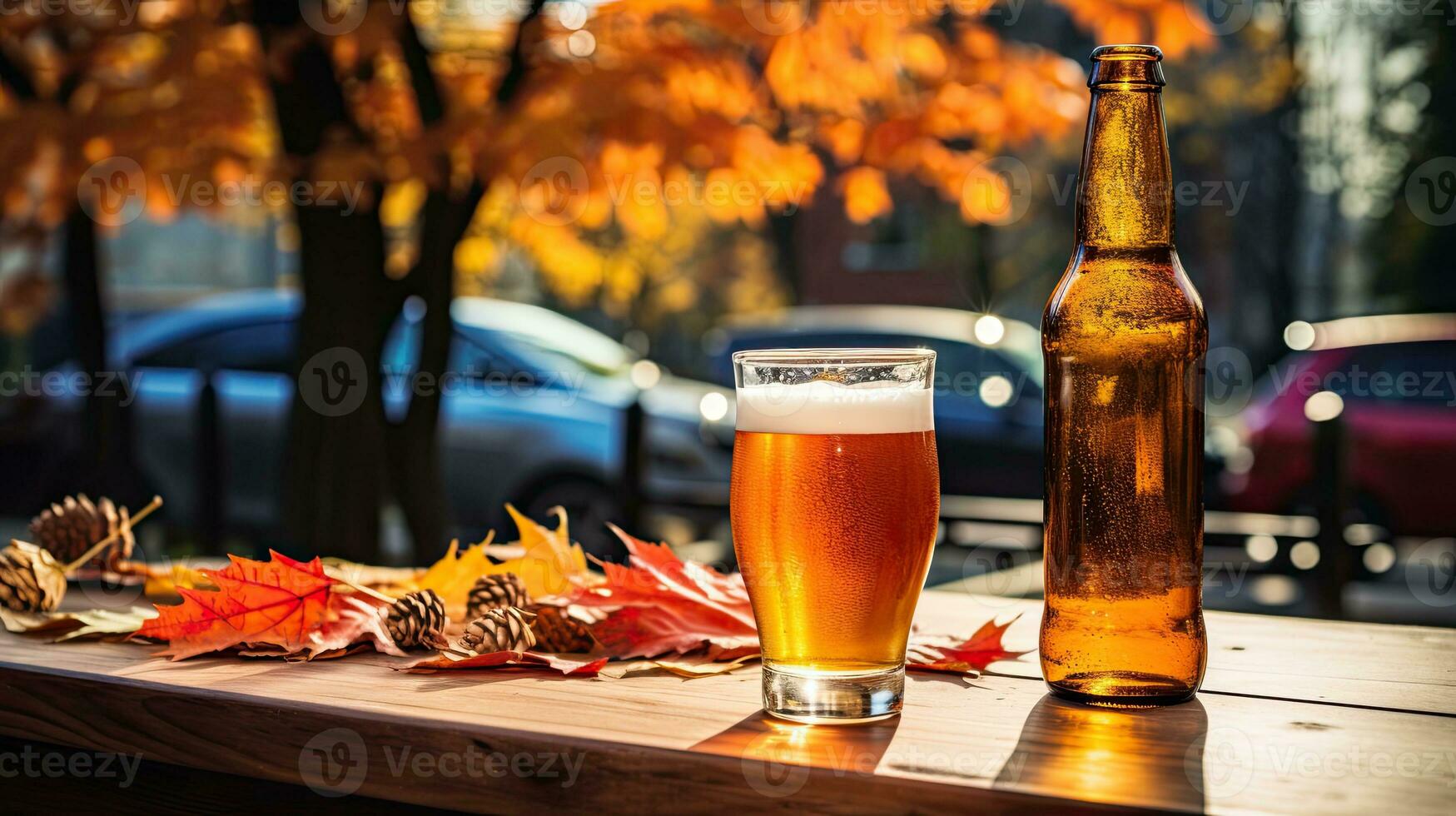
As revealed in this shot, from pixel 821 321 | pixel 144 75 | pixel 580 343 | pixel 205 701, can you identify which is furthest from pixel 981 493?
pixel 205 701

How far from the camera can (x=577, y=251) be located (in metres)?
9.48

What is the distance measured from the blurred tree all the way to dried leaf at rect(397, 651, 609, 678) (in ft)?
11.8

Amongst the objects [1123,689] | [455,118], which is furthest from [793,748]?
A: [455,118]

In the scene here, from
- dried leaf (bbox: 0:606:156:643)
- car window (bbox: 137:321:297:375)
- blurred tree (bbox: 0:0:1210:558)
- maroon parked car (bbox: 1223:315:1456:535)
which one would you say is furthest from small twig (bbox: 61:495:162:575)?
maroon parked car (bbox: 1223:315:1456:535)

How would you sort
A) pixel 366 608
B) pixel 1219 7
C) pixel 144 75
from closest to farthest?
1. pixel 366 608
2. pixel 144 75
3. pixel 1219 7

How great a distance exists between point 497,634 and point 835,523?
0.40m

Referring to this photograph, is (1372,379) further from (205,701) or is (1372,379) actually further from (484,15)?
(205,701)

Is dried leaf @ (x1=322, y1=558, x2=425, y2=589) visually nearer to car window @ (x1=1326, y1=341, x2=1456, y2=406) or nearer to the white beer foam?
the white beer foam

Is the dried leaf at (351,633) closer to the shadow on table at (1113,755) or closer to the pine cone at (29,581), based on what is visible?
the pine cone at (29,581)

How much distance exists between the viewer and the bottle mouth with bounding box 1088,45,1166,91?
1.33 metres

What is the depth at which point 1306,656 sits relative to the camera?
1549mm

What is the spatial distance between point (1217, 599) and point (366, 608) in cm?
729

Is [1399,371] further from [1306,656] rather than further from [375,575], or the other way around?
[375,575]

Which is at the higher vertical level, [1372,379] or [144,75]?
[144,75]
